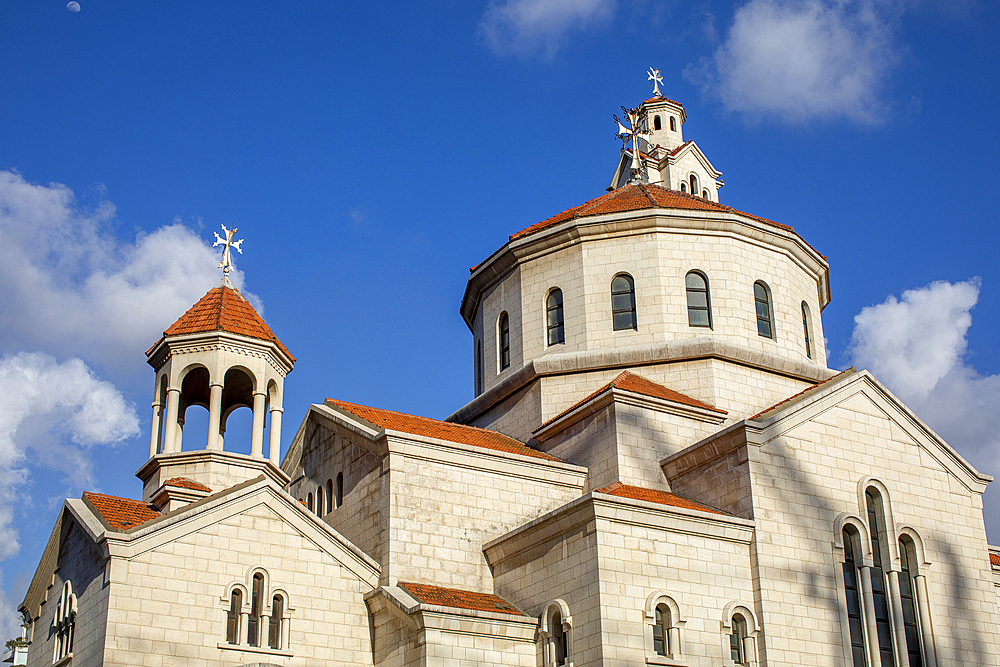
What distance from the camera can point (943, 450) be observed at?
22578mm

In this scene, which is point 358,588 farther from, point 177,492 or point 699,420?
point 699,420

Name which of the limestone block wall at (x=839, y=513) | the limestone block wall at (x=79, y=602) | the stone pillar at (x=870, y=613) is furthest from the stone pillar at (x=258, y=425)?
the stone pillar at (x=870, y=613)

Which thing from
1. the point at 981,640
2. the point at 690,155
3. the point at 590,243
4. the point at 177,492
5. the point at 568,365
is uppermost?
the point at 690,155

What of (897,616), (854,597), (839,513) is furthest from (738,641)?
(839,513)

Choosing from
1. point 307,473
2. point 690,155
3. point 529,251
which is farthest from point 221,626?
point 690,155

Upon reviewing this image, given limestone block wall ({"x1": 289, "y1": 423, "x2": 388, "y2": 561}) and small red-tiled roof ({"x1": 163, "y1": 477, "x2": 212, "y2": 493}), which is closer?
limestone block wall ({"x1": 289, "y1": 423, "x2": 388, "y2": 561})

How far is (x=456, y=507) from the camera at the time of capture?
21859 millimetres

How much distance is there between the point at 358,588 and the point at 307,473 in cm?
556

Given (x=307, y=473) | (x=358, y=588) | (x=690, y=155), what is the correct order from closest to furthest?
(x=358, y=588), (x=307, y=473), (x=690, y=155)

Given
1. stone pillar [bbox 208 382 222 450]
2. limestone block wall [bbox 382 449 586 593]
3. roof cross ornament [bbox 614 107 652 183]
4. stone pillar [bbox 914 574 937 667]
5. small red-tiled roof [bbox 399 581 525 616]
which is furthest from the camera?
roof cross ornament [bbox 614 107 652 183]

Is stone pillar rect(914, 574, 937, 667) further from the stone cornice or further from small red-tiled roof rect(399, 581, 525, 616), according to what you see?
small red-tiled roof rect(399, 581, 525, 616)

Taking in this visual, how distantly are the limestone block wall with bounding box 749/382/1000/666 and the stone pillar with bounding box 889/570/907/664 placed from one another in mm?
288

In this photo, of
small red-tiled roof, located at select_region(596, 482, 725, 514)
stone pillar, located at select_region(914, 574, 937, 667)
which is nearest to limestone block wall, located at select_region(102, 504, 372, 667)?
small red-tiled roof, located at select_region(596, 482, 725, 514)

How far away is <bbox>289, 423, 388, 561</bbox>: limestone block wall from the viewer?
2161 centimetres
